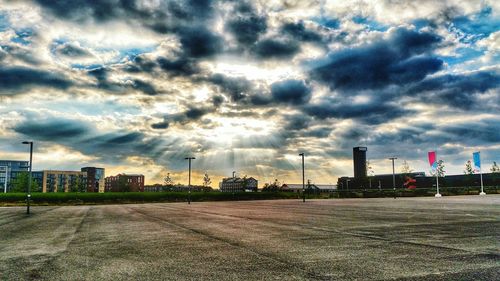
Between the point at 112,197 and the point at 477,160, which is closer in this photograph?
the point at 477,160

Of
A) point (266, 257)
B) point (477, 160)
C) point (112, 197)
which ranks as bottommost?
point (112, 197)

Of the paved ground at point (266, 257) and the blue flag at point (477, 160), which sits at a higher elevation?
the blue flag at point (477, 160)

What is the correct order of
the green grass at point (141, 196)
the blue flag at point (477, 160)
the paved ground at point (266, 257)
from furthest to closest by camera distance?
1. the green grass at point (141, 196)
2. the blue flag at point (477, 160)
3. the paved ground at point (266, 257)

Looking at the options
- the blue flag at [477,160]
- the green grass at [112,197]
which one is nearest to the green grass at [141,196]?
the green grass at [112,197]

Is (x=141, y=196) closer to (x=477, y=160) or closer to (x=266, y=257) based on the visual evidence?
(x=477, y=160)

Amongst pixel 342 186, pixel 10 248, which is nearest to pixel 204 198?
pixel 10 248

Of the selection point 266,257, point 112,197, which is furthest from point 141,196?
point 266,257

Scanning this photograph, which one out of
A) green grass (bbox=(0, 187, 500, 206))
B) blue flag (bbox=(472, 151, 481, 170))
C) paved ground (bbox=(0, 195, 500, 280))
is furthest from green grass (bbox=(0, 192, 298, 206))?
paved ground (bbox=(0, 195, 500, 280))

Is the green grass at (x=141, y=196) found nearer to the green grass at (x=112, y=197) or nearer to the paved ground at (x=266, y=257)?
the green grass at (x=112, y=197)

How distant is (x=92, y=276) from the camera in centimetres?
749

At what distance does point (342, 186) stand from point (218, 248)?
17668 cm

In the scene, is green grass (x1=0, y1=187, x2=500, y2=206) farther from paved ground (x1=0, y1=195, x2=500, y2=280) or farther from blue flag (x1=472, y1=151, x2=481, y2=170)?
paved ground (x1=0, y1=195, x2=500, y2=280)

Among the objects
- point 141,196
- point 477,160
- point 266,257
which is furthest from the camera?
point 141,196

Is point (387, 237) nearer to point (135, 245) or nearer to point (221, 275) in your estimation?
point (221, 275)
